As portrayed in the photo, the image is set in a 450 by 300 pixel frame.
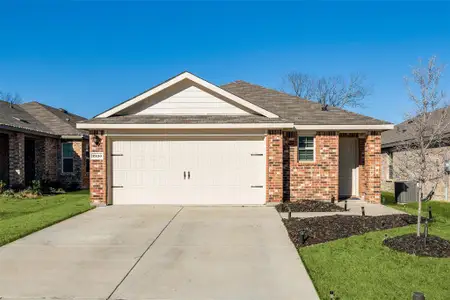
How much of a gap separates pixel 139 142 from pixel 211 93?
10.5 ft

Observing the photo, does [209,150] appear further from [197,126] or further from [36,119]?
[36,119]

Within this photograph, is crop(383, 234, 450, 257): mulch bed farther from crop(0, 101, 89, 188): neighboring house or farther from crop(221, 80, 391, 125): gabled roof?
crop(0, 101, 89, 188): neighboring house

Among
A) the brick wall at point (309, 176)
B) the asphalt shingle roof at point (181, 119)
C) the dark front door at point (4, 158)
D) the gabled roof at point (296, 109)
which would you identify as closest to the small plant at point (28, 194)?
the dark front door at point (4, 158)

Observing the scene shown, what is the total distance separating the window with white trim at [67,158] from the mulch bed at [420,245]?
59.9ft

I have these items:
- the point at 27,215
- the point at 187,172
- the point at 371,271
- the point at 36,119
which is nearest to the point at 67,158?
the point at 36,119

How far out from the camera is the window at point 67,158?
19.9 metres

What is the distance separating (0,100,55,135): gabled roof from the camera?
629 inches

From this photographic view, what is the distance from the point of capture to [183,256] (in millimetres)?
6102

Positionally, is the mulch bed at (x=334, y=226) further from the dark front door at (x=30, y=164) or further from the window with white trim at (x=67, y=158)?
the dark front door at (x=30, y=164)

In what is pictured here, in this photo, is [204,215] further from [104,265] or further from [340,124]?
[340,124]

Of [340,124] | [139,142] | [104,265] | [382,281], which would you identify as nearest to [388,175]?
[340,124]

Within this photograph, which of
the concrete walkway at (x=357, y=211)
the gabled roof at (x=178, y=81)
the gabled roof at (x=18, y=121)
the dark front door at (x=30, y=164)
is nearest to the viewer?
the concrete walkway at (x=357, y=211)

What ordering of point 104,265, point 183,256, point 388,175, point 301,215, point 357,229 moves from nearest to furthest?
1. point 104,265
2. point 183,256
3. point 357,229
4. point 301,215
5. point 388,175

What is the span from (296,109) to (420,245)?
8386mm
